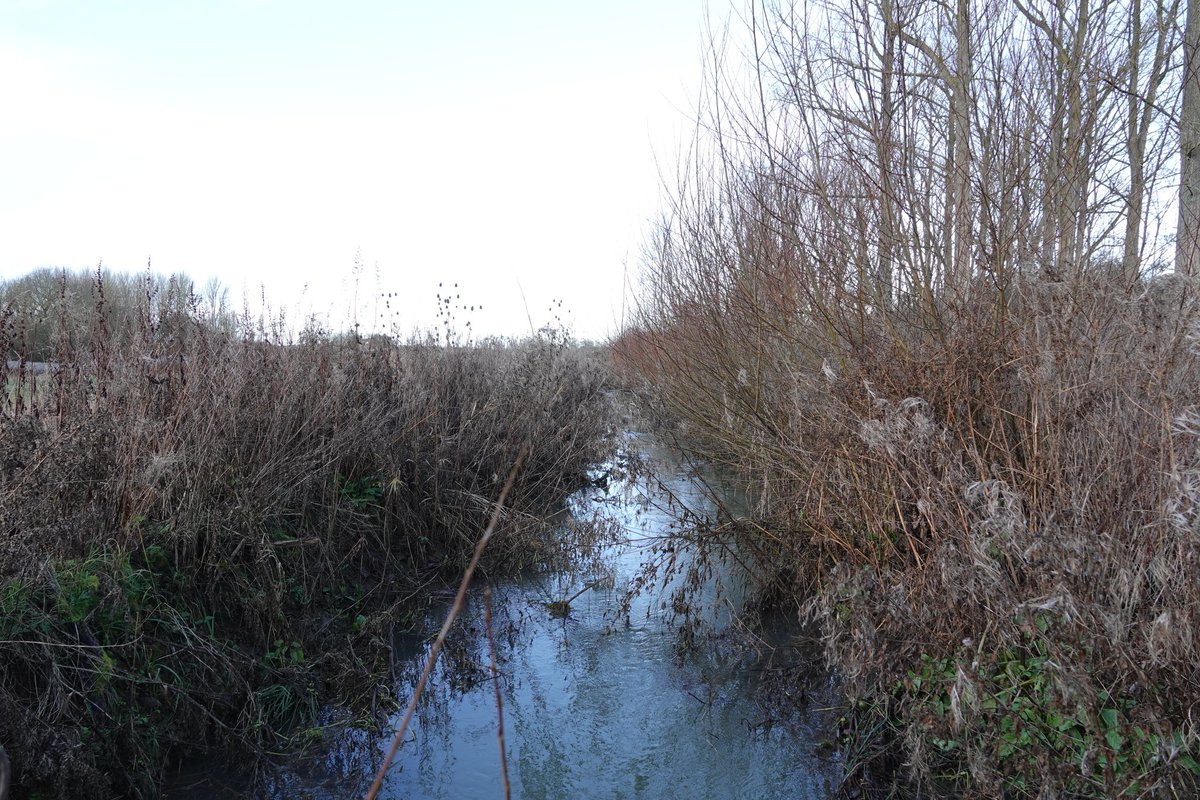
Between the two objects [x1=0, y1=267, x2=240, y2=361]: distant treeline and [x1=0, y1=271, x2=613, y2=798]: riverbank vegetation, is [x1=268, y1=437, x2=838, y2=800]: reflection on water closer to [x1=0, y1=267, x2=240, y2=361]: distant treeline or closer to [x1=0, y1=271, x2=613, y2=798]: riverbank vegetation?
[x1=0, y1=271, x2=613, y2=798]: riverbank vegetation

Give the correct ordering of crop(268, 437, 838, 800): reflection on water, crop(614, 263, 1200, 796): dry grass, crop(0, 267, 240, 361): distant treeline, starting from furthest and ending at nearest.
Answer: crop(0, 267, 240, 361): distant treeline, crop(268, 437, 838, 800): reflection on water, crop(614, 263, 1200, 796): dry grass

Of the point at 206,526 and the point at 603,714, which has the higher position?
the point at 206,526

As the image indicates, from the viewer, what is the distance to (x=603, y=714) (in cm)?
424

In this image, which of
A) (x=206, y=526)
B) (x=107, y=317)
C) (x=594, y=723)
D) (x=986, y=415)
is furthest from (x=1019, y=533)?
(x=107, y=317)

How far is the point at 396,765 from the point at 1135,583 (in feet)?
10.1

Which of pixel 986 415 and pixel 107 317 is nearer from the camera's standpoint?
pixel 986 415

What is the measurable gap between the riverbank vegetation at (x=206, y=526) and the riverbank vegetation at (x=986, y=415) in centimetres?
204

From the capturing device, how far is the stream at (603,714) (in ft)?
11.8

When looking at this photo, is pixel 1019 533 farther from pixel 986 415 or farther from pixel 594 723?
pixel 594 723

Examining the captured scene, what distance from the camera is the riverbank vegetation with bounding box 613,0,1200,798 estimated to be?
2.68m

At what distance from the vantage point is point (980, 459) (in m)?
3.31

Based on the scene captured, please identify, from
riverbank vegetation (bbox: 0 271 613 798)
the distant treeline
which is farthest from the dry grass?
the distant treeline

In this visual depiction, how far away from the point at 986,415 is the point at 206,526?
12.5 ft

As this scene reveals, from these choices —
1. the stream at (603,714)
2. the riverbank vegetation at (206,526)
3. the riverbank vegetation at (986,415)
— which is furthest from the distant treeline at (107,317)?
the riverbank vegetation at (986,415)
